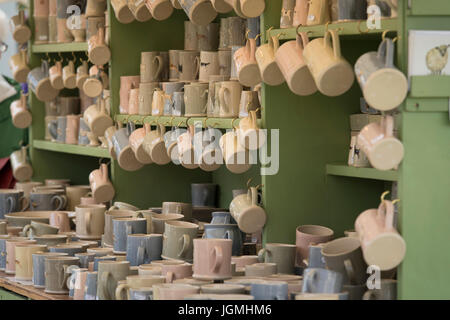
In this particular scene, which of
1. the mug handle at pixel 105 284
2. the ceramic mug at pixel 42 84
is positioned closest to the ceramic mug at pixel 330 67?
the mug handle at pixel 105 284

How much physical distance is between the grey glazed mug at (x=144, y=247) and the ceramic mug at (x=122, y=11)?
1.12 m

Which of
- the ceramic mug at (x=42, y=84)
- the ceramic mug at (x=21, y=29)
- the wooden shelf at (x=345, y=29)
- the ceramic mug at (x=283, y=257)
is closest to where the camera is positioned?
the wooden shelf at (x=345, y=29)

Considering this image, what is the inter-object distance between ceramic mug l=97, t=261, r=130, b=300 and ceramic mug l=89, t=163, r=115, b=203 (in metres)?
1.16

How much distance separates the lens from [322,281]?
7.70 ft

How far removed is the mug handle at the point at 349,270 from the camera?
8.07ft

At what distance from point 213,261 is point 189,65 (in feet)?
3.69

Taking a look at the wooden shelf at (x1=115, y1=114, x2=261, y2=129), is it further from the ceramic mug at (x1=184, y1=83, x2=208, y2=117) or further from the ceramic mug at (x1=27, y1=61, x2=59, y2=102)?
the ceramic mug at (x1=27, y1=61, x2=59, y2=102)

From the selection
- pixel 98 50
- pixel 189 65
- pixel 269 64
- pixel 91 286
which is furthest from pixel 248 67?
pixel 98 50

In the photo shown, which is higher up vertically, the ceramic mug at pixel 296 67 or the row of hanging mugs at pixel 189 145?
the ceramic mug at pixel 296 67

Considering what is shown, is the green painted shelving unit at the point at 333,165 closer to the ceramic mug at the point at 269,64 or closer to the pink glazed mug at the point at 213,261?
the ceramic mug at the point at 269,64

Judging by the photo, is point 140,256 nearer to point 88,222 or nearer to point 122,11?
point 88,222

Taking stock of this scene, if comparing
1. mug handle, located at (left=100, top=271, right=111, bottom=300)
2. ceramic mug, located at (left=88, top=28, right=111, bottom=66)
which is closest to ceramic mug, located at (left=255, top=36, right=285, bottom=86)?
mug handle, located at (left=100, top=271, right=111, bottom=300)

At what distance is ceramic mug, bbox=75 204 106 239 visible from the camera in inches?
139

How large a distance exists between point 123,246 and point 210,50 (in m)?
0.91
